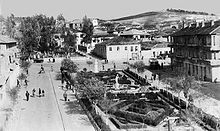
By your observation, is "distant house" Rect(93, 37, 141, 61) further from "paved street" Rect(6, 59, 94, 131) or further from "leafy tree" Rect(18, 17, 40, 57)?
"paved street" Rect(6, 59, 94, 131)

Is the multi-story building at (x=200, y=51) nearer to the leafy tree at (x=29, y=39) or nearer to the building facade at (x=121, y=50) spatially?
the building facade at (x=121, y=50)

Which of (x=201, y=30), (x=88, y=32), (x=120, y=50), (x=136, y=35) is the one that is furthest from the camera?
(x=88, y=32)

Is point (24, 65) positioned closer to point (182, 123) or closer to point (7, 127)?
point (7, 127)

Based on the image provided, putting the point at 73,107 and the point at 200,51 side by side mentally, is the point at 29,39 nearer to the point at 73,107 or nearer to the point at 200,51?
the point at 200,51

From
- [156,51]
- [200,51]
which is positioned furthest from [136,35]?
[200,51]

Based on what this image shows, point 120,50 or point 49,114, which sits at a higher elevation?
point 120,50
